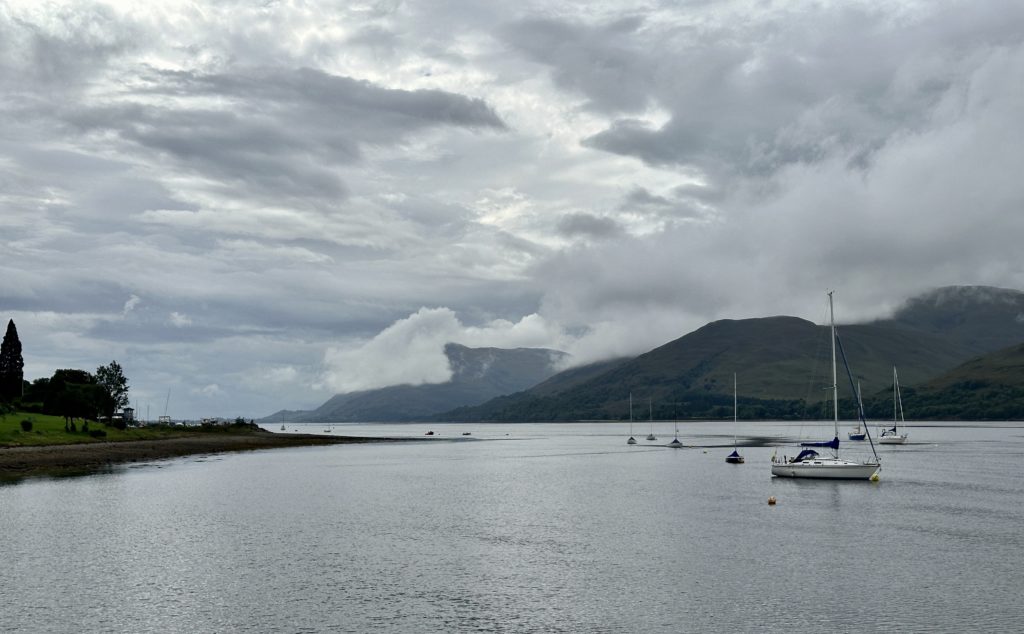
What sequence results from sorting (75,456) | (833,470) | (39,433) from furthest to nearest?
1. (39,433)
2. (75,456)
3. (833,470)

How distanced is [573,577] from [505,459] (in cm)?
Result: 13411

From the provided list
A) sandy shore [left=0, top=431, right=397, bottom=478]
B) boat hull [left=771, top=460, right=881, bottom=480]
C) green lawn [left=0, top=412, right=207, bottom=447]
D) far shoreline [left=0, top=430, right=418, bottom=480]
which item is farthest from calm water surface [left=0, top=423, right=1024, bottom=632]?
green lawn [left=0, top=412, right=207, bottom=447]

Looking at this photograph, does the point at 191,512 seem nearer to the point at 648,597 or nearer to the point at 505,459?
the point at 648,597

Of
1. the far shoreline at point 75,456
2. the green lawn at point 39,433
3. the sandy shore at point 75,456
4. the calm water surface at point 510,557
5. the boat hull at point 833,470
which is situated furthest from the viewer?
the green lawn at point 39,433

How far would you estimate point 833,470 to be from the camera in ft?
382

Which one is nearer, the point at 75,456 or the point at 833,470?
the point at 833,470

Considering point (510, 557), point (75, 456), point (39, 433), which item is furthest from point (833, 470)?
point (39, 433)

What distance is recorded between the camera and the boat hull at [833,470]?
11519 cm

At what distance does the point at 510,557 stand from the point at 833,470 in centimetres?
7332

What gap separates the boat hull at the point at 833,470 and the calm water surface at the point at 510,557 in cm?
203

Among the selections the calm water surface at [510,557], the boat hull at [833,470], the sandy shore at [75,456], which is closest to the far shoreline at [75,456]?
the sandy shore at [75,456]

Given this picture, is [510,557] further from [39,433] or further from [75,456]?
[39,433]

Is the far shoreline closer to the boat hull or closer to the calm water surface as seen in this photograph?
the calm water surface

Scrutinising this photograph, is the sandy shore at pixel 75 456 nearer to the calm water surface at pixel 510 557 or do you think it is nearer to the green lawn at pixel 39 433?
the green lawn at pixel 39 433
